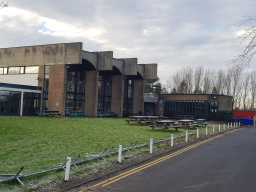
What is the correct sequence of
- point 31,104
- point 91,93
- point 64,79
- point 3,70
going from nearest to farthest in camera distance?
1. point 64,79
2. point 31,104
3. point 91,93
4. point 3,70

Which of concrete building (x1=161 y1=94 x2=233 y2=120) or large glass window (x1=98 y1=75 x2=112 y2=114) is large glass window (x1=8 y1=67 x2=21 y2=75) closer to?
large glass window (x1=98 y1=75 x2=112 y2=114)

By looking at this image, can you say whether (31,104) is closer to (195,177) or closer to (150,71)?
(150,71)

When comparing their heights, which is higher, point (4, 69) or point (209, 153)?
point (4, 69)

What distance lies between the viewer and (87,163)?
1648 cm

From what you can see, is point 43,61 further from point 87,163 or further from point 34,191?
point 34,191

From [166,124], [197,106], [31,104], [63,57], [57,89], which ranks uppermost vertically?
[63,57]

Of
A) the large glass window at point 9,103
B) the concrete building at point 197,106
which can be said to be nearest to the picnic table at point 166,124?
the large glass window at point 9,103

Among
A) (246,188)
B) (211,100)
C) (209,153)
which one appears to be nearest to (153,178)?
(246,188)

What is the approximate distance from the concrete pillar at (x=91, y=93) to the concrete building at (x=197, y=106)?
778 inches

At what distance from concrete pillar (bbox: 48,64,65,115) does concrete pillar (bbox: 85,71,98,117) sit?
247 inches

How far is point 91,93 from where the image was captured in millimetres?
68812

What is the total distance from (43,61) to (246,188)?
5523cm

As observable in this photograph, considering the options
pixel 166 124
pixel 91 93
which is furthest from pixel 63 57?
pixel 166 124

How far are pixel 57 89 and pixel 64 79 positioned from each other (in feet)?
5.77
